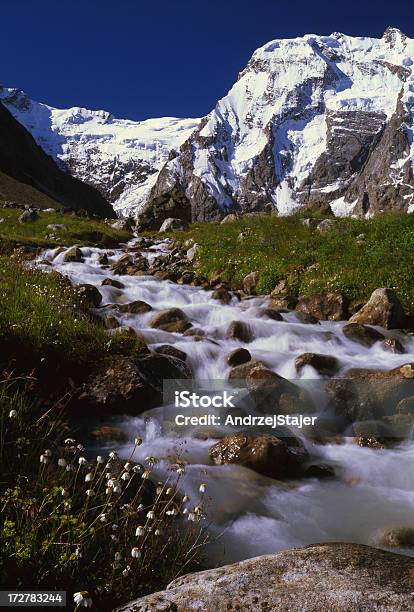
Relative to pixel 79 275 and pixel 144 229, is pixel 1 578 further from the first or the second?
pixel 144 229

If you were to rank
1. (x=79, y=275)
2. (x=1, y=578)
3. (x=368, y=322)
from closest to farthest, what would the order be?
(x=1, y=578), (x=368, y=322), (x=79, y=275)

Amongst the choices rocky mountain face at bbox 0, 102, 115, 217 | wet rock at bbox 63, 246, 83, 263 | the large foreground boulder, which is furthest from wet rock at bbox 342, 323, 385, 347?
rocky mountain face at bbox 0, 102, 115, 217

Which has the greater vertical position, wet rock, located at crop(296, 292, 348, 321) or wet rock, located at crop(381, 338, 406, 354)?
wet rock, located at crop(296, 292, 348, 321)

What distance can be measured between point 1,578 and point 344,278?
1117 cm

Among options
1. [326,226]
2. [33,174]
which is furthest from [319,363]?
[33,174]

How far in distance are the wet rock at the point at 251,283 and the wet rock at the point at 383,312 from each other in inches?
155

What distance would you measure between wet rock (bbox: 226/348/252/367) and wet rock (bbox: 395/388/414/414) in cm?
269

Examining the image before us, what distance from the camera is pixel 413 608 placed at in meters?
2.16

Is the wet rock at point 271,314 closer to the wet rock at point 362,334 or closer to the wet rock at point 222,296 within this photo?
the wet rock at point 362,334

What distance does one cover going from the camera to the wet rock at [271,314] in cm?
1114

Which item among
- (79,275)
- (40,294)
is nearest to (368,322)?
(40,294)

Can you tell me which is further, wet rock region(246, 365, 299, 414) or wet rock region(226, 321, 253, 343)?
wet rock region(226, 321, 253, 343)

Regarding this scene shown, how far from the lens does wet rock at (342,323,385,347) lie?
9.84m
